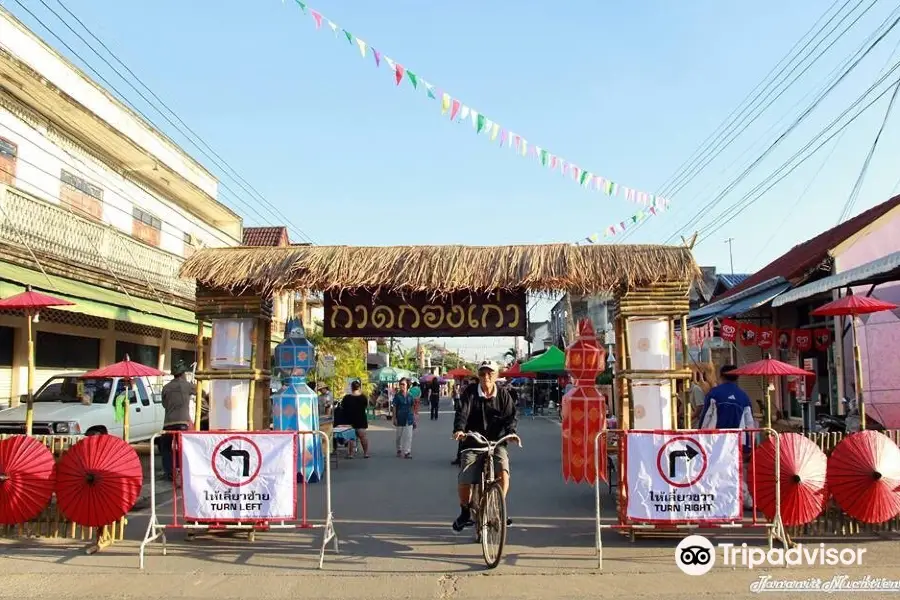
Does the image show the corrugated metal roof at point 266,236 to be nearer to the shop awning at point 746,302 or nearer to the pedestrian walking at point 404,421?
the pedestrian walking at point 404,421

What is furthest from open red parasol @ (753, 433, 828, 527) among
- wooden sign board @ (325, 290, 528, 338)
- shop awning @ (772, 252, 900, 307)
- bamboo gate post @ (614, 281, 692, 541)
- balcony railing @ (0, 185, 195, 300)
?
balcony railing @ (0, 185, 195, 300)

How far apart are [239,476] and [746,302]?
11.7 metres

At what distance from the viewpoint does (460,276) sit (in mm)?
7793

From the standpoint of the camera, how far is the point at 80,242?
16.6 m

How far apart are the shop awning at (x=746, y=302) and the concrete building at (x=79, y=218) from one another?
12288 millimetres

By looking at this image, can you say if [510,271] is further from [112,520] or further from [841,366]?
[841,366]

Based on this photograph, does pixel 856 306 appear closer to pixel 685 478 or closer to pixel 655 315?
pixel 655 315

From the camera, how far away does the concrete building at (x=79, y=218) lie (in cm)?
1462

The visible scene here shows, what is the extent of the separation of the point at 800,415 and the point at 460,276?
12213 mm

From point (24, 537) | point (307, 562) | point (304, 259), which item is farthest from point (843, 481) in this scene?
point (24, 537)

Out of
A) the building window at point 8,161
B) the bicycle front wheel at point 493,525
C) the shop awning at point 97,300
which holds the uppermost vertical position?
the building window at point 8,161

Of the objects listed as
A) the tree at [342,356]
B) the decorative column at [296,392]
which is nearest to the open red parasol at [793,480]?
the decorative column at [296,392]

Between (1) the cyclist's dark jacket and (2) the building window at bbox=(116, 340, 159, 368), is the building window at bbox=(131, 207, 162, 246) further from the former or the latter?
(1) the cyclist's dark jacket

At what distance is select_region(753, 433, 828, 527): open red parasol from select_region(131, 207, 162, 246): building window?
1925 cm
